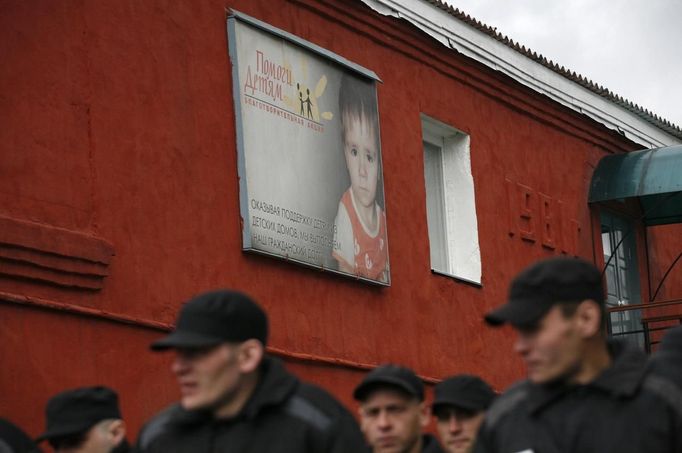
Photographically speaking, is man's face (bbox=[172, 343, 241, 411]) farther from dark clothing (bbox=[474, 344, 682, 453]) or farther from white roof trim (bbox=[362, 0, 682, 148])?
white roof trim (bbox=[362, 0, 682, 148])

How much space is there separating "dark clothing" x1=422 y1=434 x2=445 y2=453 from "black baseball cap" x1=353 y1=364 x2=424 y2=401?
0.29 meters

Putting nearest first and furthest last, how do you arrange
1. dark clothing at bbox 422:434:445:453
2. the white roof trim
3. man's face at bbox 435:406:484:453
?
1. dark clothing at bbox 422:434:445:453
2. man's face at bbox 435:406:484:453
3. the white roof trim

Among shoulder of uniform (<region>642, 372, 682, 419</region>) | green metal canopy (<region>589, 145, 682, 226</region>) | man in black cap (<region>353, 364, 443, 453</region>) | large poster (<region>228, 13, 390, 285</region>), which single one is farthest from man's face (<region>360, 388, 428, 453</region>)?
green metal canopy (<region>589, 145, 682, 226</region>)

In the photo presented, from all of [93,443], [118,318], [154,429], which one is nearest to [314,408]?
[154,429]

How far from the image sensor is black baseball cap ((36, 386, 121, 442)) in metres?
7.68

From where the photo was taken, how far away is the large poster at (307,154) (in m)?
12.9

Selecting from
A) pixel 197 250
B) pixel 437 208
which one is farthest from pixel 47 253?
pixel 437 208

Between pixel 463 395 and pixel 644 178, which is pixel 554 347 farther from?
pixel 644 178

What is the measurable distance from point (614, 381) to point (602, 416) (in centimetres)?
11

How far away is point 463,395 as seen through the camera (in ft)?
23.6

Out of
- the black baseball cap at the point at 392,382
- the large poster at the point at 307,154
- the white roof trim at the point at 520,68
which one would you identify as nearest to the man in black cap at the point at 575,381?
the black baseball cap at the point at 392,382

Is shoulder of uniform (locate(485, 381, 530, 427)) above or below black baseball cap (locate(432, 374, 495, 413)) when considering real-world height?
below

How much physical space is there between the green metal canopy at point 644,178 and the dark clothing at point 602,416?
1411 cm

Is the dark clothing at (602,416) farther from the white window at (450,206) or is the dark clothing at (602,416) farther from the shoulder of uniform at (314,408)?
the white window at (450,206)
